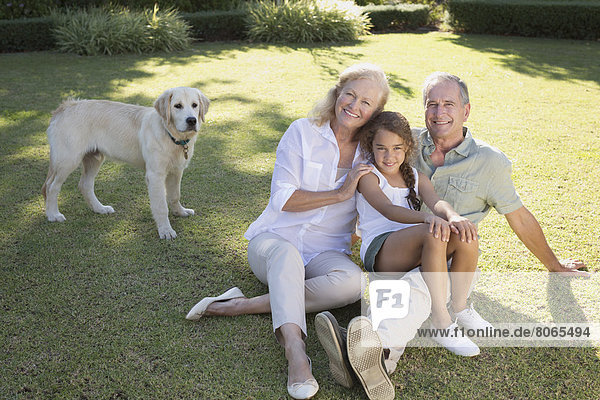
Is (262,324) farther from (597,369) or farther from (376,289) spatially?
(597,369)

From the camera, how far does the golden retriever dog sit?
13.6 feet

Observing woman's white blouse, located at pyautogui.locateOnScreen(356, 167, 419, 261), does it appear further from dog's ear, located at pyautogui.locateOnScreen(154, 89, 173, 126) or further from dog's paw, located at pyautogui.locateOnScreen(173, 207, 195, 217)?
dog's paw, located at pyautogui.locateOnScreen(173, 207, 195, 217)

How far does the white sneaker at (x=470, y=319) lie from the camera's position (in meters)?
2.97

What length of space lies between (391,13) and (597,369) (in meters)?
14.4

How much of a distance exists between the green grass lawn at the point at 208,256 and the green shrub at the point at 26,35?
4016mm

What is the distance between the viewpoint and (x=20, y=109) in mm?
7742

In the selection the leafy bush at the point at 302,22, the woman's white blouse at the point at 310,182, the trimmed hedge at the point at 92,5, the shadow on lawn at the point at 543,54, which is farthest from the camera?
the trimmed hedge at the point at 92,5

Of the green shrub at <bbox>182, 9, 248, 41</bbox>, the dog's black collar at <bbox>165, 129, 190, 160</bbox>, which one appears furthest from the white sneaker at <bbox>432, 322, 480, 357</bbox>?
Result: the green shrub at <bbox>182, 9, 248, 41</bbox>

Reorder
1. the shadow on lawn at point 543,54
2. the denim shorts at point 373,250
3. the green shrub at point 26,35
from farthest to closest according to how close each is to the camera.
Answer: the green shrub at point 26,35 → the shadow on lawn at point 543,54 → the denim shorts at point 373,250

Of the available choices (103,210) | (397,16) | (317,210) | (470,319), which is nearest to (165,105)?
(103,210)

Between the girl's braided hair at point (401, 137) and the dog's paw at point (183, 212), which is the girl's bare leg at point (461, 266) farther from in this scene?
the dog's paw at point (183, 212)

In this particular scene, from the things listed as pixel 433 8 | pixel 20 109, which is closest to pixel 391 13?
pixel 433 8

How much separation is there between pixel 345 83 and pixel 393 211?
2.84 feet

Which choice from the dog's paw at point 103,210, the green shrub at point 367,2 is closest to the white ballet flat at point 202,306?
the dog's paw at point 103,210
